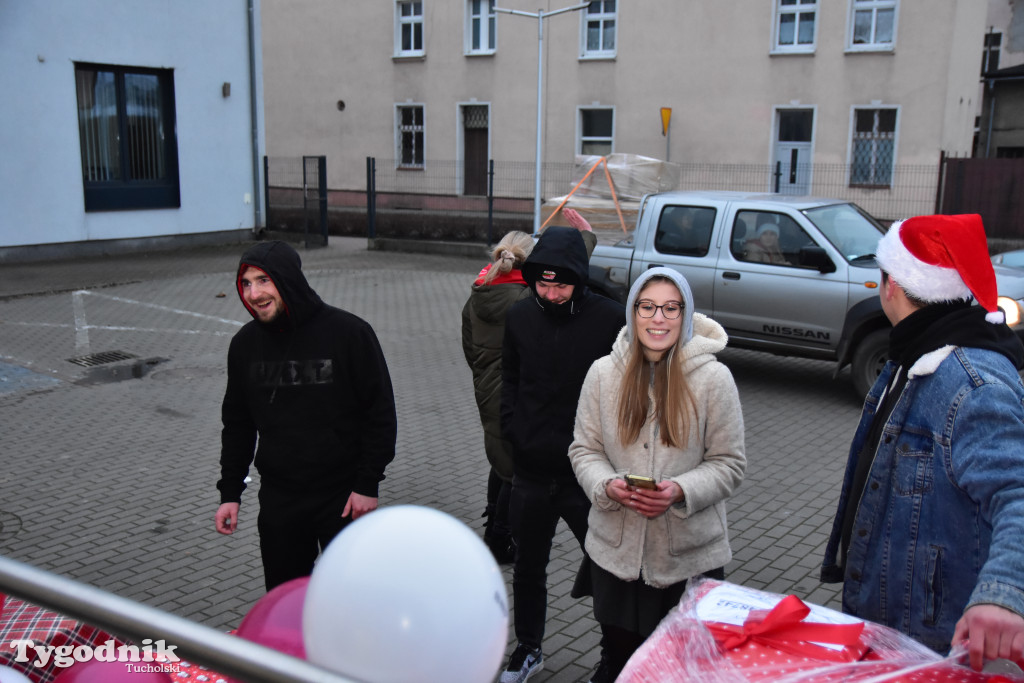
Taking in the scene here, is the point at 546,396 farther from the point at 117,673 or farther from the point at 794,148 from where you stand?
the point at 794,148

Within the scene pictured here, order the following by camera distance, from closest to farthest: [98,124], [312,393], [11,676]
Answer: [11,676]
[312,393]
[98,124]

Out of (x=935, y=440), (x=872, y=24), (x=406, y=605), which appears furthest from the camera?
(x=872, y=24)

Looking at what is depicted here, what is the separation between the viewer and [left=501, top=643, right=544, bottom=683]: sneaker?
3902 mm

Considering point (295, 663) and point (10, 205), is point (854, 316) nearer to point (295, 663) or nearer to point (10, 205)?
point (295, 663)

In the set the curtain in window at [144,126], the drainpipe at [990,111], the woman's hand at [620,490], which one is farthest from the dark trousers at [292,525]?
the drainpipe at [990,111]

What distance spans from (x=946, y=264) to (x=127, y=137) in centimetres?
1931

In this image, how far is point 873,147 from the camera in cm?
2473

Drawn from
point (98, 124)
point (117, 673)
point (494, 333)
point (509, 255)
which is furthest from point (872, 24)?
point (117, 673)

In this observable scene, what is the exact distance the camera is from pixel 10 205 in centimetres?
1683

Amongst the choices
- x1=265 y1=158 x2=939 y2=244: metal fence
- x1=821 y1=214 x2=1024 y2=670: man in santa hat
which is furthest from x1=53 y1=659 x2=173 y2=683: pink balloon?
x1=265 y1=158 x2=939 y2=244: metal fence

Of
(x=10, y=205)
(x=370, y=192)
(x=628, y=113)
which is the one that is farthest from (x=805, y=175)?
(x=10, y=205)

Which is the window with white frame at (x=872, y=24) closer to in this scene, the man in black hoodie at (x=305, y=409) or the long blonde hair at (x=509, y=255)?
the long blonde hair at (x=509, y=255)

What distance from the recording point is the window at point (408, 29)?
30562 mm

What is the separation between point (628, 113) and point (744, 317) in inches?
770
